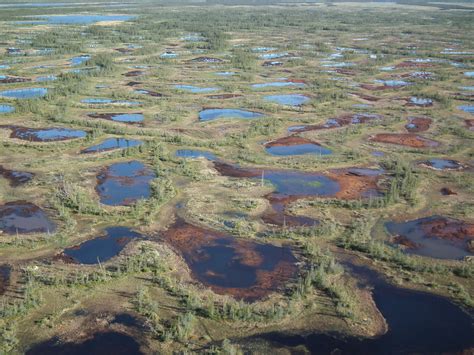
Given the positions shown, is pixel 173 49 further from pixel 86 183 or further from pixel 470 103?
pixel 86 183

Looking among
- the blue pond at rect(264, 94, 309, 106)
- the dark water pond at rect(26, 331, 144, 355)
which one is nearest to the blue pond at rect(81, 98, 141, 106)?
the blue pond at rect(264, 94, 309, 106)

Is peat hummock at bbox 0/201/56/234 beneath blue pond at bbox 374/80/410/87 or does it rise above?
beneath

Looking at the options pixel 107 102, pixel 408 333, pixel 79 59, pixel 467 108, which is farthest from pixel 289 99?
pixel 79 59

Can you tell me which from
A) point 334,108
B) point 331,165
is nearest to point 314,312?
point 331,165

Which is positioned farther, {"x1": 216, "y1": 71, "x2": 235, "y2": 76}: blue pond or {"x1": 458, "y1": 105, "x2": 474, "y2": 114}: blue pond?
{"x1": 216, "y1": 71, "x2": 235, "y2": 76}: blue pond

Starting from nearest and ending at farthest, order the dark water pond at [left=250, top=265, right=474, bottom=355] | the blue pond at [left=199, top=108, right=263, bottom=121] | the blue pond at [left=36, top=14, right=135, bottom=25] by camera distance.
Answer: the dark water pond at [left=250, top=265, right=474, bottom=355], the blue pond at [left=199, top=108, right=263, bottom=121], the blue pond at [left=36, top=14, right=135, bottom=25]

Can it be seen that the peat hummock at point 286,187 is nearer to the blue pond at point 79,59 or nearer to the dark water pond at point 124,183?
the dark water pond at point 124,183

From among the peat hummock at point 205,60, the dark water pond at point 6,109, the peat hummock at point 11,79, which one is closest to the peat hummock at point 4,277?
the dark water pond at point 6,109

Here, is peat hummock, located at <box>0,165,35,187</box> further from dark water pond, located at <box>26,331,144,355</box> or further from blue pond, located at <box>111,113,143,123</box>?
dark water pond, located at <box>26,331,144,355</box>

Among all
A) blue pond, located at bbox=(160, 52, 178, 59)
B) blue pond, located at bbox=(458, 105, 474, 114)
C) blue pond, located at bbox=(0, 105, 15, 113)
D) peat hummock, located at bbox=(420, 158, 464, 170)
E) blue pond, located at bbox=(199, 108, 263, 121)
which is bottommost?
blue pond, located at bbox=(199, 108, 263, 121)
